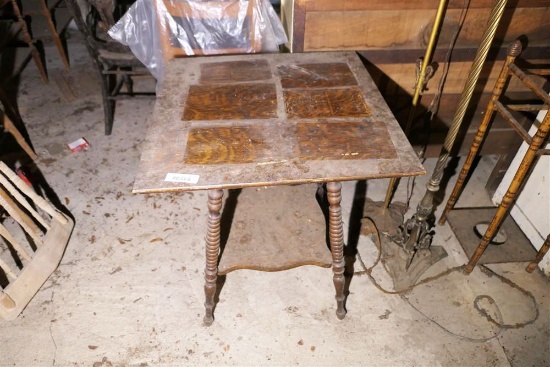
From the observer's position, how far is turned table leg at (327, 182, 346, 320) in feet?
5.49

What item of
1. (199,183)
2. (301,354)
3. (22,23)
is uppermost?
(199,183)

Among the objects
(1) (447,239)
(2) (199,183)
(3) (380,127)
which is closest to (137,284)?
(2) (199,183)

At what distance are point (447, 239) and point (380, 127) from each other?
4.32 feet

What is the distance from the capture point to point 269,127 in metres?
1.63

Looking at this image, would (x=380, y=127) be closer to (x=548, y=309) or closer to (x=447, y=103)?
(x=447, y=103)

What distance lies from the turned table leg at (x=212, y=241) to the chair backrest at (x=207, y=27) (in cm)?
124

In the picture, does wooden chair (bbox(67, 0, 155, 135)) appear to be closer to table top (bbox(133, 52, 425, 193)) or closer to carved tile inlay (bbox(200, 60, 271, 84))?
table top (bbox(133, 52, 425, 193))

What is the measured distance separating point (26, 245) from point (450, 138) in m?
2.64

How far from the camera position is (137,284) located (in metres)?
2.29

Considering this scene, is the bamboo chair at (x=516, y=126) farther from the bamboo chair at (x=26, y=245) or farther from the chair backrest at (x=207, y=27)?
the bamboo chair at (x=26, y=245)

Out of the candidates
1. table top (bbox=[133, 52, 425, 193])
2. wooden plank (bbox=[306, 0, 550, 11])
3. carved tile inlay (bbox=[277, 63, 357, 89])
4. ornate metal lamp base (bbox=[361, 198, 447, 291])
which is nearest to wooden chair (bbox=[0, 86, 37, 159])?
table top (bbox=[133, 52, 425, 193])

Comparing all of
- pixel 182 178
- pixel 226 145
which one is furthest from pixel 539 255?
pixel 182 178

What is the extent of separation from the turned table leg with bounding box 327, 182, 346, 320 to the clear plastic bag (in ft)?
3.94

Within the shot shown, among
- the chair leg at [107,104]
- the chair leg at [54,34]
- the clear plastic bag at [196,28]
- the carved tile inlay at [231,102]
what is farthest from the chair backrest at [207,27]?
the chair leg at [54,34]
